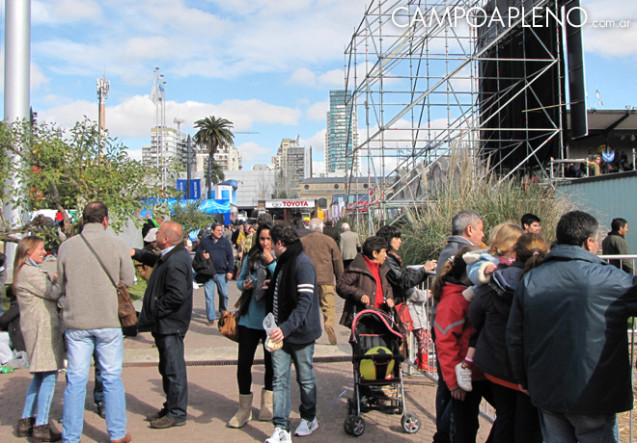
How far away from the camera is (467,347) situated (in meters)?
3.66

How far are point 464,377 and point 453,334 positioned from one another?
0.96 ft

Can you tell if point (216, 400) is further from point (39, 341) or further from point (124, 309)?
point (39, 341)

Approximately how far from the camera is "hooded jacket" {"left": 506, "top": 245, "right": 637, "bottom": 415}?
2.73 metres

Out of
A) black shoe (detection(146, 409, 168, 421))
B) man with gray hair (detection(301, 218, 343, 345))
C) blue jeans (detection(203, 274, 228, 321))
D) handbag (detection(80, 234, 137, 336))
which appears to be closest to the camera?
handbag (detection(80, 234, 137, 336))

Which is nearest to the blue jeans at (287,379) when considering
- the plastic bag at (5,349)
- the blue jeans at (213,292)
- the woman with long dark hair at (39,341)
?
the woman with long dark hair at (39,341)

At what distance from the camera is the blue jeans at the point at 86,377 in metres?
4.35

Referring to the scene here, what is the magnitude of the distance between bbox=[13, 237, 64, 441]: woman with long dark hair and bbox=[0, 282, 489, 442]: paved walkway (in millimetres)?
289

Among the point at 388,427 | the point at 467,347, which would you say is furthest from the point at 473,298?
the point at 388,427

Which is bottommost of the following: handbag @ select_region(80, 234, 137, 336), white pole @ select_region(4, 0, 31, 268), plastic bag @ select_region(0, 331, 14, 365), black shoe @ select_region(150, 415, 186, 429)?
black shoe @ select_region(150, 415, 186, 429)

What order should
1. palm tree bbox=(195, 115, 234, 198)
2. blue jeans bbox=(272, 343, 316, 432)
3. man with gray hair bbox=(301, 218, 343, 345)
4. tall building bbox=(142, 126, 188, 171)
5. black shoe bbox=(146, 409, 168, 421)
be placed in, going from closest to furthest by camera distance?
blue jeans bbox=(272, 343, 316, 432)
black shoe bbox=(146, 409, 168, 421)
man with gray hair bbox=(301, 218, 343, 345)
tall building bbox=(142, 126, 188, 171)
palm tree bbox=(195, 115, 234, 198)

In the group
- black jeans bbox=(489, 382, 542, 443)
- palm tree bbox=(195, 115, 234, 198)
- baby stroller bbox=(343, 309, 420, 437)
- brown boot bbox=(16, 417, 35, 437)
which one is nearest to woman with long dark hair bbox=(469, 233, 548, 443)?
black jeans bbox=(489, 382, 542, 443)

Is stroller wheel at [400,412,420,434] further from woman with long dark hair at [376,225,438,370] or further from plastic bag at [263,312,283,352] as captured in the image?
plastic bag at [263,312,283,352]

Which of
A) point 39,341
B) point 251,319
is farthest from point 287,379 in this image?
point 39,341

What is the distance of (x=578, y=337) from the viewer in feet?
9.04
